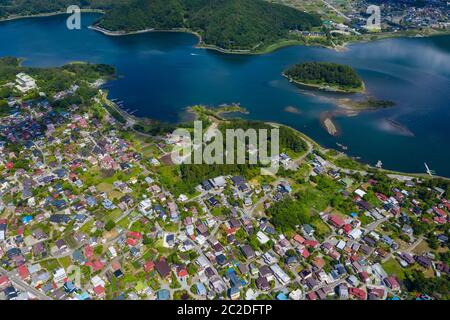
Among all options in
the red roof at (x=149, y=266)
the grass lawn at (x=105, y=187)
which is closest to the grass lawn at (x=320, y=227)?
the red roof at (x=149, y=266)

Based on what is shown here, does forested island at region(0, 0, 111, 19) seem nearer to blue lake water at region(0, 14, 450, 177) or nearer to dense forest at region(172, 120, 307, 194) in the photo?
blue lake water at region(0, 14, 450, 177)

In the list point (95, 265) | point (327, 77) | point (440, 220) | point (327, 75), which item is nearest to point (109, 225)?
point (95, 265)

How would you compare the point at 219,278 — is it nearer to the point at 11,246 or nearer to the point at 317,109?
the point at 11,246

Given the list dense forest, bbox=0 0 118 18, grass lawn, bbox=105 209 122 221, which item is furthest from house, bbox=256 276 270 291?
dense forest, bbox=0 0 118 18

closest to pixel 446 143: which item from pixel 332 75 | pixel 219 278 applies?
pixel 332 75

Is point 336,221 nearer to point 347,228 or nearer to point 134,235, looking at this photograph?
point 347,228
